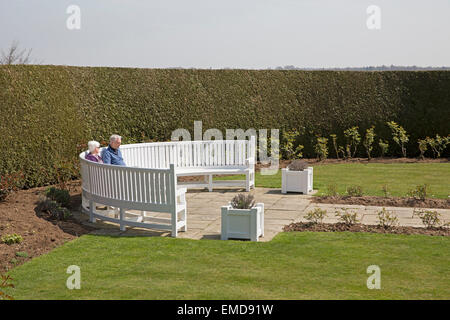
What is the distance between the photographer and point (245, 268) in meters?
6.45

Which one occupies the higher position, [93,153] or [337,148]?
[93,153]

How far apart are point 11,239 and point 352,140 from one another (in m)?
12.7

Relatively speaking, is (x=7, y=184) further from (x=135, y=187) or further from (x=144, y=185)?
(x=144, y=185)

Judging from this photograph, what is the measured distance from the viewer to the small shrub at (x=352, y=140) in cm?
1747

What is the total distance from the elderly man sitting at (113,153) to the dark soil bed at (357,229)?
3.17 m

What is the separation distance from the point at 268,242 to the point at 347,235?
1.22 metres

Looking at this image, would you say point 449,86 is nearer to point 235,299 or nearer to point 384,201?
point 384,201

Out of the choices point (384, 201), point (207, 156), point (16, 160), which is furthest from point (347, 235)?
point (16, 160)

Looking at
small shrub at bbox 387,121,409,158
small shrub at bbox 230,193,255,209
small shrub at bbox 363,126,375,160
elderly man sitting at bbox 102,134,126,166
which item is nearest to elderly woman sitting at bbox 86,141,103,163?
elderly man sitting at bbox 102,134,126,166

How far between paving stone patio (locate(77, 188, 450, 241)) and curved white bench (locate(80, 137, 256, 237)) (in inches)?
7.3

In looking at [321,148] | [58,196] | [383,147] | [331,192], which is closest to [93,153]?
[58,196]

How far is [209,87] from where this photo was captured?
1639 centimetres

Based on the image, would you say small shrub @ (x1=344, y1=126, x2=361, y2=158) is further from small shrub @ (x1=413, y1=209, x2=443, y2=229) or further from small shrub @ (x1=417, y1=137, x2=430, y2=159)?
small shrub @ (x1=413, y1=209, x2=443, y2=229)
